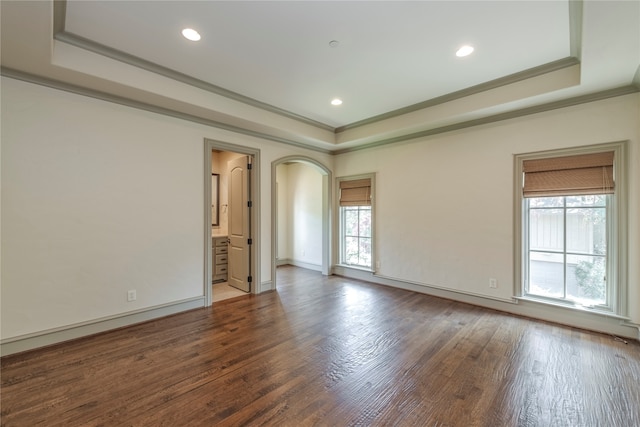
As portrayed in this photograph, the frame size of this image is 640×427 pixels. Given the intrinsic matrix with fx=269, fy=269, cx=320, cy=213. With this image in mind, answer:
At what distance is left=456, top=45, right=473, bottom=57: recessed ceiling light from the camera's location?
2.66m

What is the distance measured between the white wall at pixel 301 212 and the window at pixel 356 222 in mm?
763

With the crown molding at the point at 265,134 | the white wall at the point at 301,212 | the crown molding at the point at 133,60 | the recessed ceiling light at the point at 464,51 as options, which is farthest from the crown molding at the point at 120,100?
the recessed ceiling light at the point at 464,51

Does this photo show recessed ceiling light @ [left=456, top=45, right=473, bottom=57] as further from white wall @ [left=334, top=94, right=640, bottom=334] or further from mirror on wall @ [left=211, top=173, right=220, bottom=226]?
mirror on wall @ [left=211, top=173, right=220, bottom=226]

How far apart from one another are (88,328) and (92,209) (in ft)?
4.31

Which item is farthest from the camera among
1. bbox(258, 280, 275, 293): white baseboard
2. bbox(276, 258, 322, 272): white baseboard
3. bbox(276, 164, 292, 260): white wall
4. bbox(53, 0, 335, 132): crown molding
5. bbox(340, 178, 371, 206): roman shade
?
bbox(276, 164, 292, 260): white wall

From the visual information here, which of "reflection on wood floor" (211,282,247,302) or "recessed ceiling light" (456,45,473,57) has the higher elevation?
"recessed ceiling light" (456,45,473,57)

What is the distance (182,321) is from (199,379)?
139cm

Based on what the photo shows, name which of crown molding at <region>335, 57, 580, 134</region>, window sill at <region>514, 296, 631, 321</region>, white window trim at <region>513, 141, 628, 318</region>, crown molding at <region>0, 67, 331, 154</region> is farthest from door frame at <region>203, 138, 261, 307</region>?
white window trim at <region>513, 141, 628, 318</region>

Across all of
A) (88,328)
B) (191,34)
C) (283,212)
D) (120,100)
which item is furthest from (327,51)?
(283,212)

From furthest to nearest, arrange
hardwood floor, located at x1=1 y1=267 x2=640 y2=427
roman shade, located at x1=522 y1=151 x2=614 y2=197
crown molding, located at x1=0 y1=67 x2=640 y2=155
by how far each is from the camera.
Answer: roman shade, located at x1=522 y1=151 x2=614 y2=197 < crown molding, located at x1=0 y1=67 x2=640 y2=155 < hardwood floor, located at x1=1 y1=267 x2=640 y2=427

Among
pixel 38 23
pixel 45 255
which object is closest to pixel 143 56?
pixel 38 23

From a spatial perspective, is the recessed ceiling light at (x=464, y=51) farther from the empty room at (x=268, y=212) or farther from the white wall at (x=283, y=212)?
the white wall at (x=283, y=212)

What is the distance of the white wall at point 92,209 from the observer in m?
2.59

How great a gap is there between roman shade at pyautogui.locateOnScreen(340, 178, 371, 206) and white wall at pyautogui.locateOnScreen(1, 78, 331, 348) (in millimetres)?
2914
